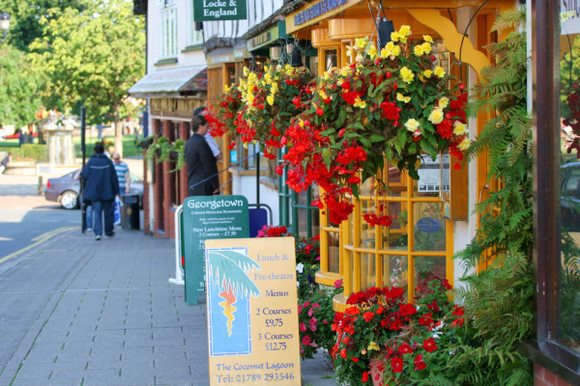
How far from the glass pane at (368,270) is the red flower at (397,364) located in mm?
1094

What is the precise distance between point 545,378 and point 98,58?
119 ft

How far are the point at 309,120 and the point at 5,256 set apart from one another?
12.5 m

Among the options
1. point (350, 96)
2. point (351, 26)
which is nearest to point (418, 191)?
point (351, 26)

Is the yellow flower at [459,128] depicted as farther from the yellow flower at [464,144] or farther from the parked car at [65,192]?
the parked car at [65,192]

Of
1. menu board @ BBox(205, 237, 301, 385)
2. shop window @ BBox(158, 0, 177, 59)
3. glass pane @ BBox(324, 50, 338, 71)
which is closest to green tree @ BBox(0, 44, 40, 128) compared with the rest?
shop window @ BBox(158, 0, 177, 59)

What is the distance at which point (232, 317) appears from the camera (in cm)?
584

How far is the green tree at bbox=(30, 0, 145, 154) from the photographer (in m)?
38.1

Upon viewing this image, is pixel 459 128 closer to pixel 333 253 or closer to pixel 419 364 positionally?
pixel 419 364

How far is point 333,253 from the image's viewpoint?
22.9 feet

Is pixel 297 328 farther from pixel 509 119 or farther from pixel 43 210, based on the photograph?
pixel 43 210

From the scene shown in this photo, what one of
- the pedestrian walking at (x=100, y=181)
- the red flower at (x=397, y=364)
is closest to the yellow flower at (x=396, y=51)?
the red flower at (x=397, y=364)

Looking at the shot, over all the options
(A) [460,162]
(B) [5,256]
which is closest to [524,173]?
(A) [460,162]

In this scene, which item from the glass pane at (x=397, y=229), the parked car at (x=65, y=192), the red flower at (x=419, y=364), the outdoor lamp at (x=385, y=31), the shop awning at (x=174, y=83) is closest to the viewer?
the outdoor lamp at (x=385, y=31)

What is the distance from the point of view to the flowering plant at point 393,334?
467 cm
